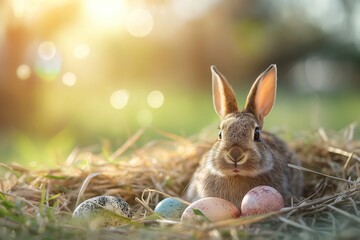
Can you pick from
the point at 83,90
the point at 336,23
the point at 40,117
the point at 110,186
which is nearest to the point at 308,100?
the point at 336,23

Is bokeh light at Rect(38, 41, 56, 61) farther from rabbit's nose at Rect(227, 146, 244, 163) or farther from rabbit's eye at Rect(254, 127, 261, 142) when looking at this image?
rabbit's nose at Rect(227, 146, 244, 163)

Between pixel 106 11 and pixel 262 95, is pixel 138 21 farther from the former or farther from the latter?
pixel 262 95

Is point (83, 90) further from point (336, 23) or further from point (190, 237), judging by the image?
point (190, 237)

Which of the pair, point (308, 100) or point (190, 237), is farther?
point (308, 100)

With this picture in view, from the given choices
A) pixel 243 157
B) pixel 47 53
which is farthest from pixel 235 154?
pixel 47 53

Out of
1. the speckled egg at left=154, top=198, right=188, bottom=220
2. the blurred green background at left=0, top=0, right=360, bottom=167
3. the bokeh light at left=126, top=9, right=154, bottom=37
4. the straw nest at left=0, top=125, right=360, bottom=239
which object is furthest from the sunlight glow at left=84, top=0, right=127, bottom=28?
the speckled egg at left=154, top=198, right=188, bottom=220
